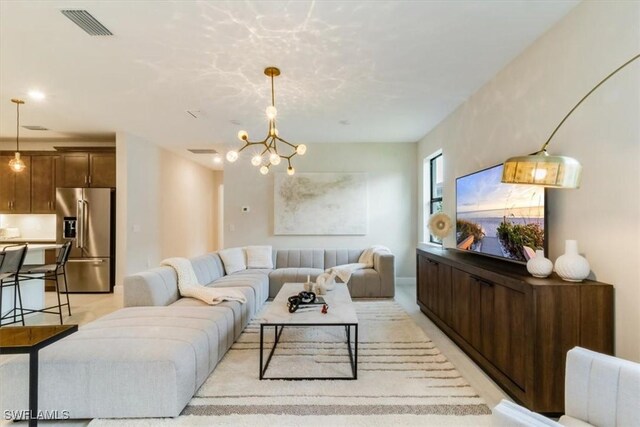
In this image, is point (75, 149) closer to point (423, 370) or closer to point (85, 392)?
point (85, 392)

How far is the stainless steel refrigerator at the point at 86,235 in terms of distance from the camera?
199 inches

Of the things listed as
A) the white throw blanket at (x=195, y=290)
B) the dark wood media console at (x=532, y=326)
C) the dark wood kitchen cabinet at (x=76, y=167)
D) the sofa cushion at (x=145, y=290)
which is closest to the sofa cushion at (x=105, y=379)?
the sofa cushion at (x=145, y=290)

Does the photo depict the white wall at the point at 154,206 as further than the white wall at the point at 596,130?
Yes

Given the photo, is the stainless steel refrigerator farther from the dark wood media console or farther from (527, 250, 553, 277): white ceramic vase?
(527, 250, 553, 277): white ceramic vase

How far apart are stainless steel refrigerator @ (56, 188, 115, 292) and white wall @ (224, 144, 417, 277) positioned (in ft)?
6.46

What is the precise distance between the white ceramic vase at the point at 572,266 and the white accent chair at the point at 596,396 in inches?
25.1

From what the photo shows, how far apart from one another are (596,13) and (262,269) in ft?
15.3

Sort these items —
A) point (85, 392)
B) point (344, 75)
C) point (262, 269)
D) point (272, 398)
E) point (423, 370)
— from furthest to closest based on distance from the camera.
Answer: point (262, 269) < point (344, 75) < point (423, 370) < point (272, 398) < point (85, 392)

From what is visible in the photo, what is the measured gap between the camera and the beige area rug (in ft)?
6.25

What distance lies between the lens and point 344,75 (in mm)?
3039

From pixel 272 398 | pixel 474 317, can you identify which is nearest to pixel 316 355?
pixel 272 398

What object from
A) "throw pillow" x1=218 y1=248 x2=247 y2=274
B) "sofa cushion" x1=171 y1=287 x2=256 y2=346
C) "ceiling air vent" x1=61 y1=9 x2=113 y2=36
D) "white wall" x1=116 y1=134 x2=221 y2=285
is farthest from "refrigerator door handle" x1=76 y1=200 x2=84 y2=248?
"ceiling air vent" x1=61 y1=9 x2=113 y2=36

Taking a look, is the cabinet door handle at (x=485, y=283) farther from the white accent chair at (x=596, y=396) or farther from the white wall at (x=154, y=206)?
the white wall at (x=154, y=206)

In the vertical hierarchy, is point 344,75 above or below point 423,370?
above
